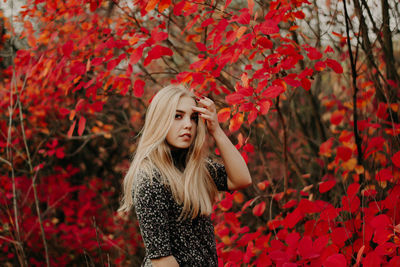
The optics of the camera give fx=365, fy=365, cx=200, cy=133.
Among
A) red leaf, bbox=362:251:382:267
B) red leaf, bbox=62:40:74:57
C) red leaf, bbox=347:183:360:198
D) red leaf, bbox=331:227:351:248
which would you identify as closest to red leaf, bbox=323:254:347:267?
red leaf, bbox=362:251:382:267

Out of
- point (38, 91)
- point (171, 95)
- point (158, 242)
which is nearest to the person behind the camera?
point (158, 242)

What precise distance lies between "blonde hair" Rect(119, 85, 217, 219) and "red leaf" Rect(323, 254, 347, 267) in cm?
70

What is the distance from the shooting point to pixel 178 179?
1.75 m

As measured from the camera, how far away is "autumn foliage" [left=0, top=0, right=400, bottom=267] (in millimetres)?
2334

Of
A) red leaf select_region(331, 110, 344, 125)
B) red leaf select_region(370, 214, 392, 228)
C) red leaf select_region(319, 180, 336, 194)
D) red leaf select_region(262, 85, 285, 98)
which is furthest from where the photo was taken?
red leaf select_region(331, 110, 344, 125)

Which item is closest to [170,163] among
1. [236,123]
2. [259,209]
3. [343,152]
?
[236,123]

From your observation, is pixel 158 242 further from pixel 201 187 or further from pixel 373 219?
pixel 373 219

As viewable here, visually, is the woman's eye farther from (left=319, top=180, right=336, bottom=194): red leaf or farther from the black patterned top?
(left=319, top=180, right=336, bottom=194): red leaf

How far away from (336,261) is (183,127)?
1.06 m

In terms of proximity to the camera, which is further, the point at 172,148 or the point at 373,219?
the point at 373,219

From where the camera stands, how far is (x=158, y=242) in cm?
151

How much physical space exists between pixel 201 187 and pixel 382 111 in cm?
206

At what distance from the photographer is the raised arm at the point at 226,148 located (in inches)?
72.6

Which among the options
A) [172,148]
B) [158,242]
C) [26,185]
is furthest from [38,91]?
[158,242]
